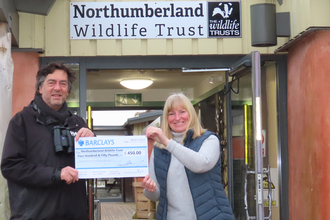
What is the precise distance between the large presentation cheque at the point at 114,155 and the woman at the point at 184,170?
0.11 metres

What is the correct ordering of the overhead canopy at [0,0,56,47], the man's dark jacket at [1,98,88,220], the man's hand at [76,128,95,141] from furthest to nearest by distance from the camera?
the overhead canopy at [0,0,56,47] → the man's hand at [76,128,95,141] → the man's dark jacket at [1,98,88,220]

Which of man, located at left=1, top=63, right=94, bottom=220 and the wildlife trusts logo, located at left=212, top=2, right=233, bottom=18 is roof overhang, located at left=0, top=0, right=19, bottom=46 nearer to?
man, located at left=1, top=63, right=94, bottom=220

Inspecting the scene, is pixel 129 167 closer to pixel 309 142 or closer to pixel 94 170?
pixel 94 170

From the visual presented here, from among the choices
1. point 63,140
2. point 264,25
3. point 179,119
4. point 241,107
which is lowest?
point 63,140

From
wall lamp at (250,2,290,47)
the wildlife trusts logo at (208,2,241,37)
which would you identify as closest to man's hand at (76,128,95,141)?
wall lamp at (250,2,290,47)

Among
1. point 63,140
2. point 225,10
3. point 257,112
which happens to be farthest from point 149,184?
point 225,10

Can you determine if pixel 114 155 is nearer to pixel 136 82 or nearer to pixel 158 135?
pixel 158 135

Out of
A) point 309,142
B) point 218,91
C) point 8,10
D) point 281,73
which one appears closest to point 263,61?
point 281,73

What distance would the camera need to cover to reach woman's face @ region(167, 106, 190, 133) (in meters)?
2.96

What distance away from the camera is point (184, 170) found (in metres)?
2.87

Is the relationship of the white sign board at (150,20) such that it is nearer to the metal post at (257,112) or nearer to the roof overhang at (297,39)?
the roof overhang at (297,39)

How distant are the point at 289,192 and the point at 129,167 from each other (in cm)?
321

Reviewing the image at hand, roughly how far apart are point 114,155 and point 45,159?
43cm

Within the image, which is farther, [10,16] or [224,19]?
[224,19]
